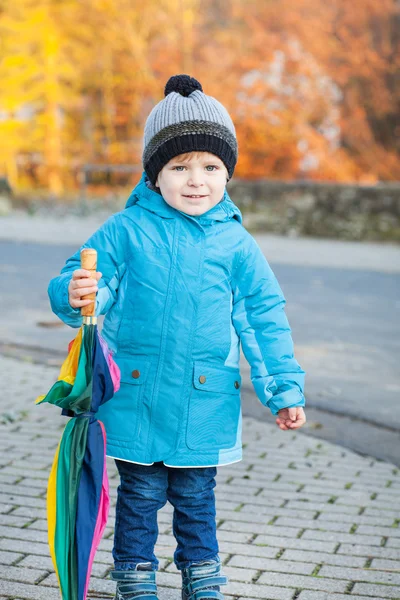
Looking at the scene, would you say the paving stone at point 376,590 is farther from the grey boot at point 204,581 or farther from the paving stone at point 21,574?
the paving stone at point 21,574

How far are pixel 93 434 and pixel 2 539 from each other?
1.10 m

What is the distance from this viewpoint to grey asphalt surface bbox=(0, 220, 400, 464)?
581cm

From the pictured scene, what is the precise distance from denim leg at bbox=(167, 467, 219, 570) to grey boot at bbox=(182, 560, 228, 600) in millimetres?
19

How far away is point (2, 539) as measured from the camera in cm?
362

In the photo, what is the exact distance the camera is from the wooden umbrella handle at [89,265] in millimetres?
2699

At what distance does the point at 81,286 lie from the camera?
2707 mm

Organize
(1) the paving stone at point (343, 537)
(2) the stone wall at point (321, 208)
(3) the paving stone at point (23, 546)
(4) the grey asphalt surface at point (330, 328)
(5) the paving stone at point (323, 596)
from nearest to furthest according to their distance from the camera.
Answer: (5) the paving stone at point (323, 596), (3) the paving stone at point (23, 546), (1) the paving stone at point (343, 537), (4) the grey asphalt surface at point (330, 328), (2) the stone wall at point (321, 208)

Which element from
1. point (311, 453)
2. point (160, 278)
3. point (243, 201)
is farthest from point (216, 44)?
point (160, 278)

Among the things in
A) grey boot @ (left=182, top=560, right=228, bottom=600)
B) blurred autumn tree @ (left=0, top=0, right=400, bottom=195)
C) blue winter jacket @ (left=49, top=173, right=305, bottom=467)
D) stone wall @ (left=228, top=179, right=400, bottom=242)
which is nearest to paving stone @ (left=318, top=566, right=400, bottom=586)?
grey boot @ (left=182, top=560, right=228, bottom=600)

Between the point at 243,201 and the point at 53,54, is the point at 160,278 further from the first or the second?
the point at 53,54

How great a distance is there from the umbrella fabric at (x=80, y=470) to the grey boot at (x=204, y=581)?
378 mm

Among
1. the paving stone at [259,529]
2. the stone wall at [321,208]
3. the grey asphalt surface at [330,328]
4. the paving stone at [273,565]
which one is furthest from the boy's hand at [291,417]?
the stone wall at [321,208]

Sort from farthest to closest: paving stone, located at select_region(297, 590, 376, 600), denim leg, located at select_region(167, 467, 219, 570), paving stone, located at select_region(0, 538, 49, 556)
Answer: paving stone, located at select_region(0, 538, 49, 556) < paving stone, located at select_region(297, 590, 376, 600) < denim leg, located at select_region(167, 467, 219, 570)

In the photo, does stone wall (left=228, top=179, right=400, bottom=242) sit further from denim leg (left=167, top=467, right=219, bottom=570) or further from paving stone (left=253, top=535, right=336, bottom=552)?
denim leg (left=167, top=467, right=219, bottom=570)
